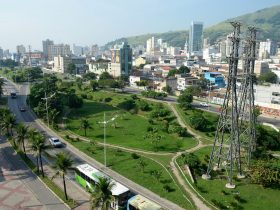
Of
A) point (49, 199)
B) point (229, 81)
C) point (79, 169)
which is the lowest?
point (49, 199)

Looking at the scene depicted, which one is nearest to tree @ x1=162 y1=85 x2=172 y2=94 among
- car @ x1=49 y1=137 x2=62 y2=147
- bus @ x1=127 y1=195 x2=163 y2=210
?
car @ x1=49 y1=137 x2=62 y2=147

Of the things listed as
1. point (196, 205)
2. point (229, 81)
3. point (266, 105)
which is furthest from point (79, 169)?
point (266, 105)

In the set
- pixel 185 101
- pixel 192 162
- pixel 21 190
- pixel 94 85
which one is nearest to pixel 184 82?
pixel 94 85

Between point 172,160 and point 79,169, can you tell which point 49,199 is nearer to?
point 79,169

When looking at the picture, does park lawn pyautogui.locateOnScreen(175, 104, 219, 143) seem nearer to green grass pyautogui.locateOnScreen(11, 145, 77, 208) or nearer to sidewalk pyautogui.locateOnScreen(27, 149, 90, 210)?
sidewalk pyautogui.locateOnScreen(27, 149, 90, 210)

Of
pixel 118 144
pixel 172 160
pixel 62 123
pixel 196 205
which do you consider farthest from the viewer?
pixel 62 123
